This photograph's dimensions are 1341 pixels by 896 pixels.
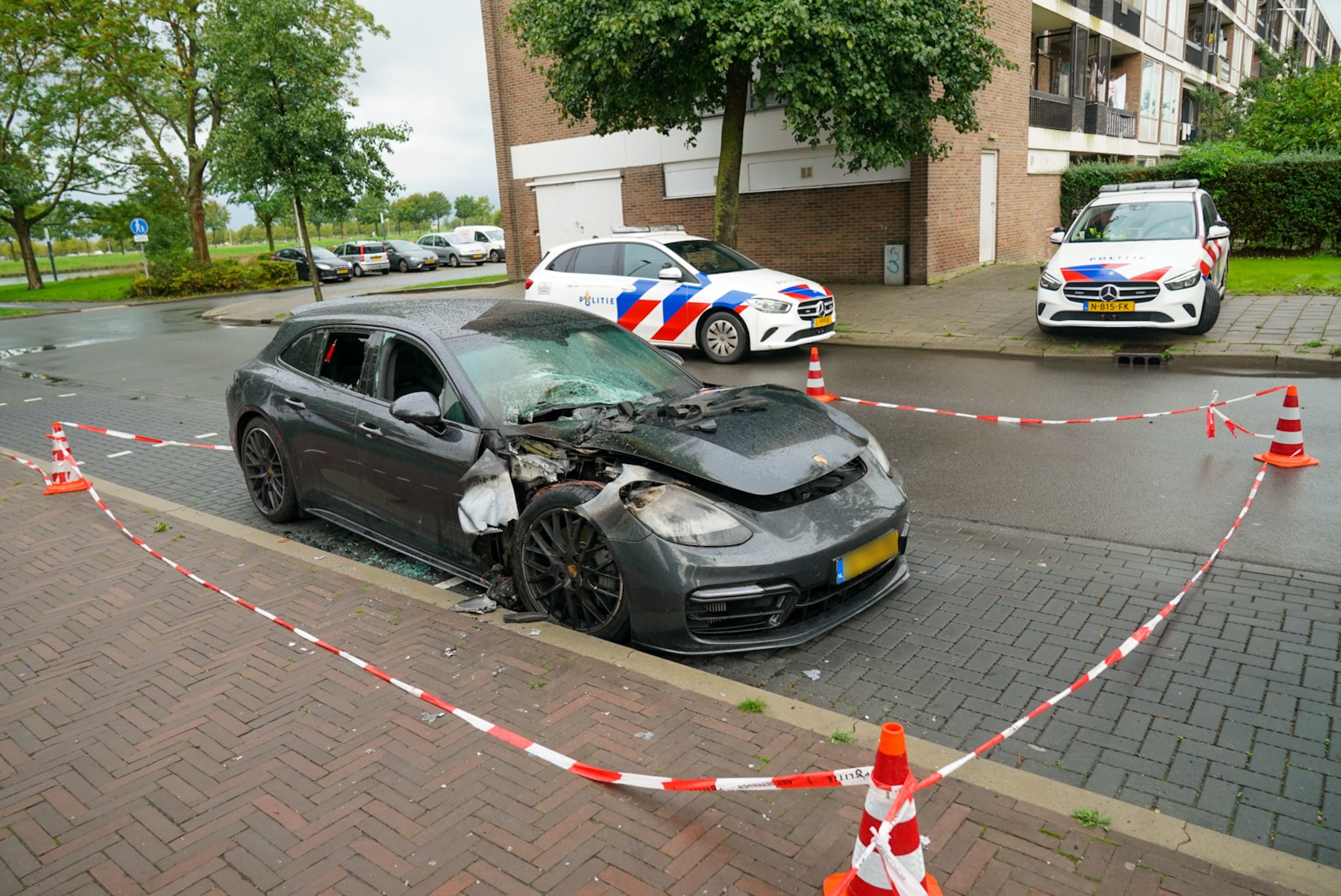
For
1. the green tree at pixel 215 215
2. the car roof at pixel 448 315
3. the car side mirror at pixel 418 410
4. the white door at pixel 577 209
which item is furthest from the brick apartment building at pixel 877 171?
the green tree at pixel 215 215

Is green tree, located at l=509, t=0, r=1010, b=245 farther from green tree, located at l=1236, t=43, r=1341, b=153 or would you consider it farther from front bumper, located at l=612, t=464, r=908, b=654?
green tree, located at l=1236, t=43, r=1341, b=153

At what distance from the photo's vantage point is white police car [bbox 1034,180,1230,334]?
1138cm

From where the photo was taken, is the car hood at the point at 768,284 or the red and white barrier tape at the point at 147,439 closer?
the red and white barrier tape at the point at 147,439

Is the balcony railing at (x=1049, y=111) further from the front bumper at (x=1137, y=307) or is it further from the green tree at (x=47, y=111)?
the green tree at (x=47, y=111)

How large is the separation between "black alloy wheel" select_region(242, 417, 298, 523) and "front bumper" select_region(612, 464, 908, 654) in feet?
10.5

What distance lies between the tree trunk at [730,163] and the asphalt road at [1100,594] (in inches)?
275

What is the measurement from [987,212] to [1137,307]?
432 inches

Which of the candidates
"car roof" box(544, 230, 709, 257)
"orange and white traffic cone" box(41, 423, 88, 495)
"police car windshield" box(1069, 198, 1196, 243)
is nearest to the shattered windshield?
"orange and white traffic cone" box(41, 423, 88, 495)

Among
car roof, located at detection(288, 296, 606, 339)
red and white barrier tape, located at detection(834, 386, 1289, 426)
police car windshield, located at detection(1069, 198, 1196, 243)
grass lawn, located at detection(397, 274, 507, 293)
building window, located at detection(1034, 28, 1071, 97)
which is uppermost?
building window, located at detection(1034, 28, 1071, 97)

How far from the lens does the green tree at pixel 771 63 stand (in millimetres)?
13359

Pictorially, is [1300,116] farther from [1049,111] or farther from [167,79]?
[167,79]

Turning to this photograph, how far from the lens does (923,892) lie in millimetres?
2426

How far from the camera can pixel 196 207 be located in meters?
38.8

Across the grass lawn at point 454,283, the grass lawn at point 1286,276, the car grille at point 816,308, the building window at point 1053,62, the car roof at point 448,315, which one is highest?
the building window at point 1053,62
